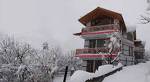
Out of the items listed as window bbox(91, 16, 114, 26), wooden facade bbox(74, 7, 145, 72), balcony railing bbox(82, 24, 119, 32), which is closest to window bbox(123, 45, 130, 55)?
wooden facade bbox(74, 7, 145, 72)

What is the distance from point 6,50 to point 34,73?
12352 millimetres

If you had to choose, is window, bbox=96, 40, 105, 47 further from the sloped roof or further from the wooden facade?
the sloped roof

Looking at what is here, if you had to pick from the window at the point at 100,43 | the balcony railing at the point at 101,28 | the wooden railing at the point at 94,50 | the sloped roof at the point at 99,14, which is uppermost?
the sloped roof at the point at 99,14

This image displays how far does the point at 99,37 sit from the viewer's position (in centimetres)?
3256

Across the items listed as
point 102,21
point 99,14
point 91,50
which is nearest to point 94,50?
point 91,50

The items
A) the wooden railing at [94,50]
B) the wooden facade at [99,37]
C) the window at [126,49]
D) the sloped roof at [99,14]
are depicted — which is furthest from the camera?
the window at [126,49]

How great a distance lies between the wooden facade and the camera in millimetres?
30795

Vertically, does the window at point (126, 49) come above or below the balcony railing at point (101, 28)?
below

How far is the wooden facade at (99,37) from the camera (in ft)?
101

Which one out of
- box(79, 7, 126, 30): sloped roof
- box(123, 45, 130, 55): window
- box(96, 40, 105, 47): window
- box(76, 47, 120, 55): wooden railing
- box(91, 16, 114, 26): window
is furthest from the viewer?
box(123, 45, 130, 55): window

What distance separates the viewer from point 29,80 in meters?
32.6

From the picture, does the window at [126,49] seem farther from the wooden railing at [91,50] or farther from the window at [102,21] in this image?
the wooden railing at [91,50]

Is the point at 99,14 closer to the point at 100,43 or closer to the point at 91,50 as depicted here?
the point at 100,43

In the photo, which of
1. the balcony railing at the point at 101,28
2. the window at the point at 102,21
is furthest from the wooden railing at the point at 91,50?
the window at the point at 102,21
